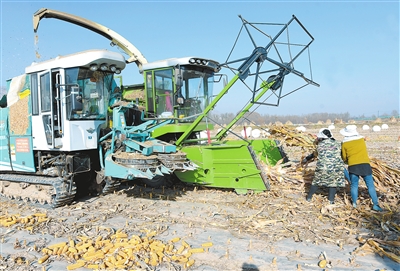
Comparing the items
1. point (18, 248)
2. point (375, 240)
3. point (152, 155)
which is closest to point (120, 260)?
point (18, 248)

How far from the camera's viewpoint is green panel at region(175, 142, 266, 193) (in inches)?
285

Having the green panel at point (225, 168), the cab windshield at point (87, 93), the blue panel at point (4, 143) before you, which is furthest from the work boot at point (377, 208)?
the blue panel at point (4, 143)

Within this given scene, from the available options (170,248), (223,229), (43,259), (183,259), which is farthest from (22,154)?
(183,259)

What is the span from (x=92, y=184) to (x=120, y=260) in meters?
4.15

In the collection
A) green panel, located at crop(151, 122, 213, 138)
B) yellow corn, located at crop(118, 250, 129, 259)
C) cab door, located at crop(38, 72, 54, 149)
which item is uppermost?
cab door, located at crop(38, 72, 54, 149)

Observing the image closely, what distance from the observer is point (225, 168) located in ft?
24.6

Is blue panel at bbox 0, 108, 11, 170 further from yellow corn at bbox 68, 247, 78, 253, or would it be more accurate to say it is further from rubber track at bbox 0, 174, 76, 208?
yellow corn at bbox 68, 247, 78, 253

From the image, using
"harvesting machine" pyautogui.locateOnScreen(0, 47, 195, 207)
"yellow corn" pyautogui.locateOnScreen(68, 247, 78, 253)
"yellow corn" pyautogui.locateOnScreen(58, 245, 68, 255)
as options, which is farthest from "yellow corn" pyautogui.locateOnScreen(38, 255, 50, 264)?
"harvesting machine" pyautogui.locateOnScreen(0, 47, 195, 207)

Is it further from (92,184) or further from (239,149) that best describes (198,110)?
(92,184)

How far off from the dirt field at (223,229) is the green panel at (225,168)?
30cm

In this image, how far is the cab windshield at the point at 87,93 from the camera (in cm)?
685

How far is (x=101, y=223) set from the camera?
5918 millimetres

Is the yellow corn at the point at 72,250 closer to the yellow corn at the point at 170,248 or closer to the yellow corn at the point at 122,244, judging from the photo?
the yellow corn at the point at 122,244

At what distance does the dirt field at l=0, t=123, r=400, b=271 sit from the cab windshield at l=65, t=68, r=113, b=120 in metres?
2.13
